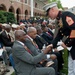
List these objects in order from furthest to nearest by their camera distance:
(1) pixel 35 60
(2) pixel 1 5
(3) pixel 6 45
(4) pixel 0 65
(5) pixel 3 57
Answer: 1. (2) pixel 1 5
2. (3) pixel 6 45
3. (5) pixel 3 57
4. (4) pixel 0 65
5. (1) pixel 35 60

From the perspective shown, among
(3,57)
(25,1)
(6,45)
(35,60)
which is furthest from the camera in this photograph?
(25,1)

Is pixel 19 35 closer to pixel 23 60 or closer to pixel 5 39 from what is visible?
pixel 23 60

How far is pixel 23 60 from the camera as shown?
408 centimetres

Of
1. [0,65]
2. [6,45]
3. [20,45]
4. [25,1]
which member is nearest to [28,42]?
[20,45]

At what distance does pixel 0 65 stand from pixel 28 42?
174cm

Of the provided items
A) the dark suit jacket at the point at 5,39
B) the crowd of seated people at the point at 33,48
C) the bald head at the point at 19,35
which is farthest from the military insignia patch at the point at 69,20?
the dark suit jacket at the point at 5,39

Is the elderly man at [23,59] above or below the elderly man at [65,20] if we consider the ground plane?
below

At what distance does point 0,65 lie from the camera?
21.1ft

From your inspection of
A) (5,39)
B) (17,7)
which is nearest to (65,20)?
(5,39)

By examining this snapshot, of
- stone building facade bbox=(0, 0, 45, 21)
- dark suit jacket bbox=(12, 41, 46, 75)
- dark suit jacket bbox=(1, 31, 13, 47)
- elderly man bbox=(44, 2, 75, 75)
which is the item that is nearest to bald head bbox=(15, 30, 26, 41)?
dark suit jacket bbox=(12, 41, 46, 75)

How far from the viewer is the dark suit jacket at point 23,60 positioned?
4.09 metres

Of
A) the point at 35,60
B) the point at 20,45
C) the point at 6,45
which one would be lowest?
the point at 6,45

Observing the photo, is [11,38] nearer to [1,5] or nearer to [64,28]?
[64,28]

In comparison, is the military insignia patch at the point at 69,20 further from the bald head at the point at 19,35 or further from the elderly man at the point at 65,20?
the bald head at the point at 19,35
